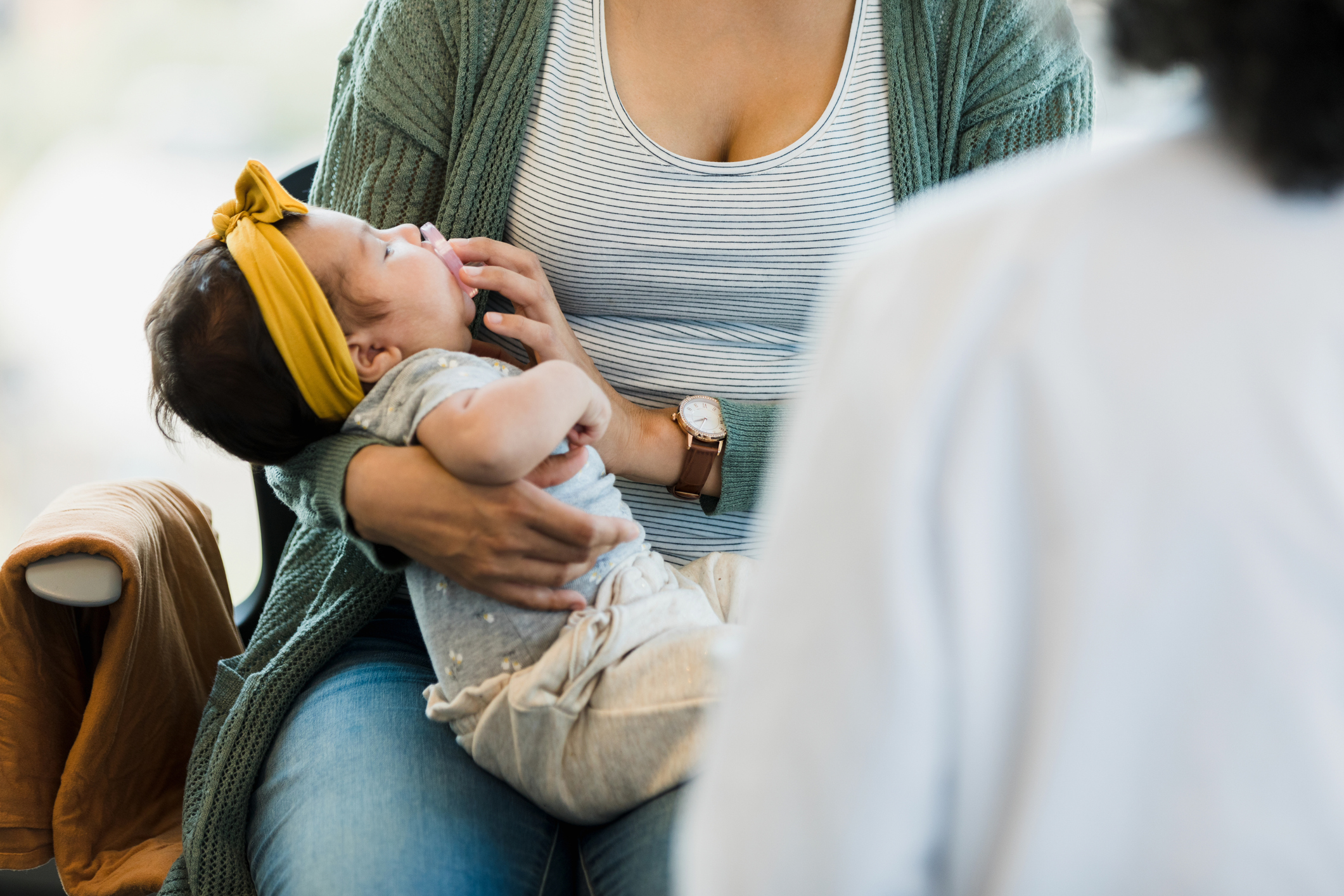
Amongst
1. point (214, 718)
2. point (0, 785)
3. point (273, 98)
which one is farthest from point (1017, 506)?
point (273, 98)

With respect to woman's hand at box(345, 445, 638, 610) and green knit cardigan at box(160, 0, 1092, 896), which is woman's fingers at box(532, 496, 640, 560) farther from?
green knit cardigan at box(160, 0, 1092, 896)

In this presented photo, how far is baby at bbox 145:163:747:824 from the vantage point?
3.05 feet

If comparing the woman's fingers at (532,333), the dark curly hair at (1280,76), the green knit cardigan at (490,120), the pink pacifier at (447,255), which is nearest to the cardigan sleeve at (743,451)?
the green knit cardigan at (490,120)

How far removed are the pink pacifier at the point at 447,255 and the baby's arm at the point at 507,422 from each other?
0.20 m

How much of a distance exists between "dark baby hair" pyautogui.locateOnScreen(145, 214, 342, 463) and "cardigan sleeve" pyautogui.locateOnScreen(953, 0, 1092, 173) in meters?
0.84

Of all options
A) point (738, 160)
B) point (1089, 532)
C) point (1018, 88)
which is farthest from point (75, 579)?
point (1018, 88)

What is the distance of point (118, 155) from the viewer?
2.54m

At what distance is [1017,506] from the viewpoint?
1.36ft

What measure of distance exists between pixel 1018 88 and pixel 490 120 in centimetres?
65

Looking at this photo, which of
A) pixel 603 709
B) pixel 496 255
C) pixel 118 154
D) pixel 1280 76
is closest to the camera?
pixel 1280 76

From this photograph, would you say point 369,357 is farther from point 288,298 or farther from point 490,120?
point 490,120

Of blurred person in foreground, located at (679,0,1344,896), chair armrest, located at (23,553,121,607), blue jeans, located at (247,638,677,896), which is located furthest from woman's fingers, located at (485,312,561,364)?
blurred person in foreground, located at (679,0,1344,896)

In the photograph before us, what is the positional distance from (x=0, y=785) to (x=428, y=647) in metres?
0.56

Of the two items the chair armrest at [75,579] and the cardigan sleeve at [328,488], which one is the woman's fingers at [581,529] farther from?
the chair armrest at [75,579]
